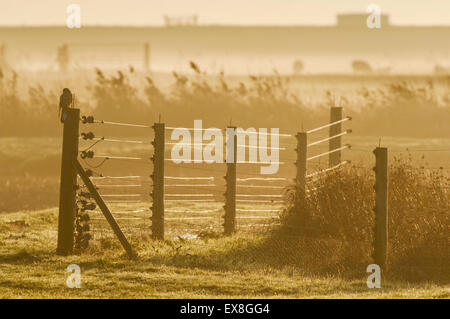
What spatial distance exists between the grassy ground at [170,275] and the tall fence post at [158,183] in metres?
0.63

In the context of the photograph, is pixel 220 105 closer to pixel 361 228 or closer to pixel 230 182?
pixel 230 182

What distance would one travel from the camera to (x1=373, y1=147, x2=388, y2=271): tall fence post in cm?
1424

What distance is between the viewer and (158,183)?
59.5ft

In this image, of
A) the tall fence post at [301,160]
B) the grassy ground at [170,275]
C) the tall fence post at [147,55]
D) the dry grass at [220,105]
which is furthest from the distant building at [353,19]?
the grassy ground at [170,275]

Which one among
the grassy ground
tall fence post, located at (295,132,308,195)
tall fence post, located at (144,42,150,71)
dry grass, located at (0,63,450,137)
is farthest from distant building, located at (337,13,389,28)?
the grassy ground

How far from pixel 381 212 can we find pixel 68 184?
16.5 ft

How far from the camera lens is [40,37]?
98.9 meters

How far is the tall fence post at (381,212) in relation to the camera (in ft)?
46.7

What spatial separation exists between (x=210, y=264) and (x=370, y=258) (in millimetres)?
2361
